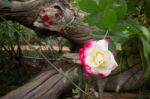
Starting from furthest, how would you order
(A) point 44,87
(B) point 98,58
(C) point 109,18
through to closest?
(A) point 44,87 → (C) point 109,18 → (B) point 98,58

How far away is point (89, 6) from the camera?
1147 millimetres

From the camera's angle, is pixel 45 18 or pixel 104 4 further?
pixel 45 18

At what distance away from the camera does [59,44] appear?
2.42m

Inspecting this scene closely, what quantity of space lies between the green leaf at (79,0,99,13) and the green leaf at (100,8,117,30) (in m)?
0.07

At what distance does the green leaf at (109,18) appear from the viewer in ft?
3.51

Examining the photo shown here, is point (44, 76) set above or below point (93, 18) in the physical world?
below

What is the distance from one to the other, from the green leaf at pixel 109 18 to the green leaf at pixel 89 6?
7 centimetres

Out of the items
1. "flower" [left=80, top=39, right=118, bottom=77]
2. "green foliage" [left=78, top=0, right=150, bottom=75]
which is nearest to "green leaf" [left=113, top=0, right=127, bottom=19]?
"green foliage" [left=78, top=0, right=150, bottom=75]

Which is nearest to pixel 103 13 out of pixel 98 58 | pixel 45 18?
pixel 98 58

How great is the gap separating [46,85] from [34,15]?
1.11 feet

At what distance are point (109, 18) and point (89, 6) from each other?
100 mm

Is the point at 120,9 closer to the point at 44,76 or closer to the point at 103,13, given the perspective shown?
the point at 103,13

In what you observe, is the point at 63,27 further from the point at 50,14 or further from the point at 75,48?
the point at 75,48

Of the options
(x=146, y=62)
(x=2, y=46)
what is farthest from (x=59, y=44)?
(x=146, y=62)
